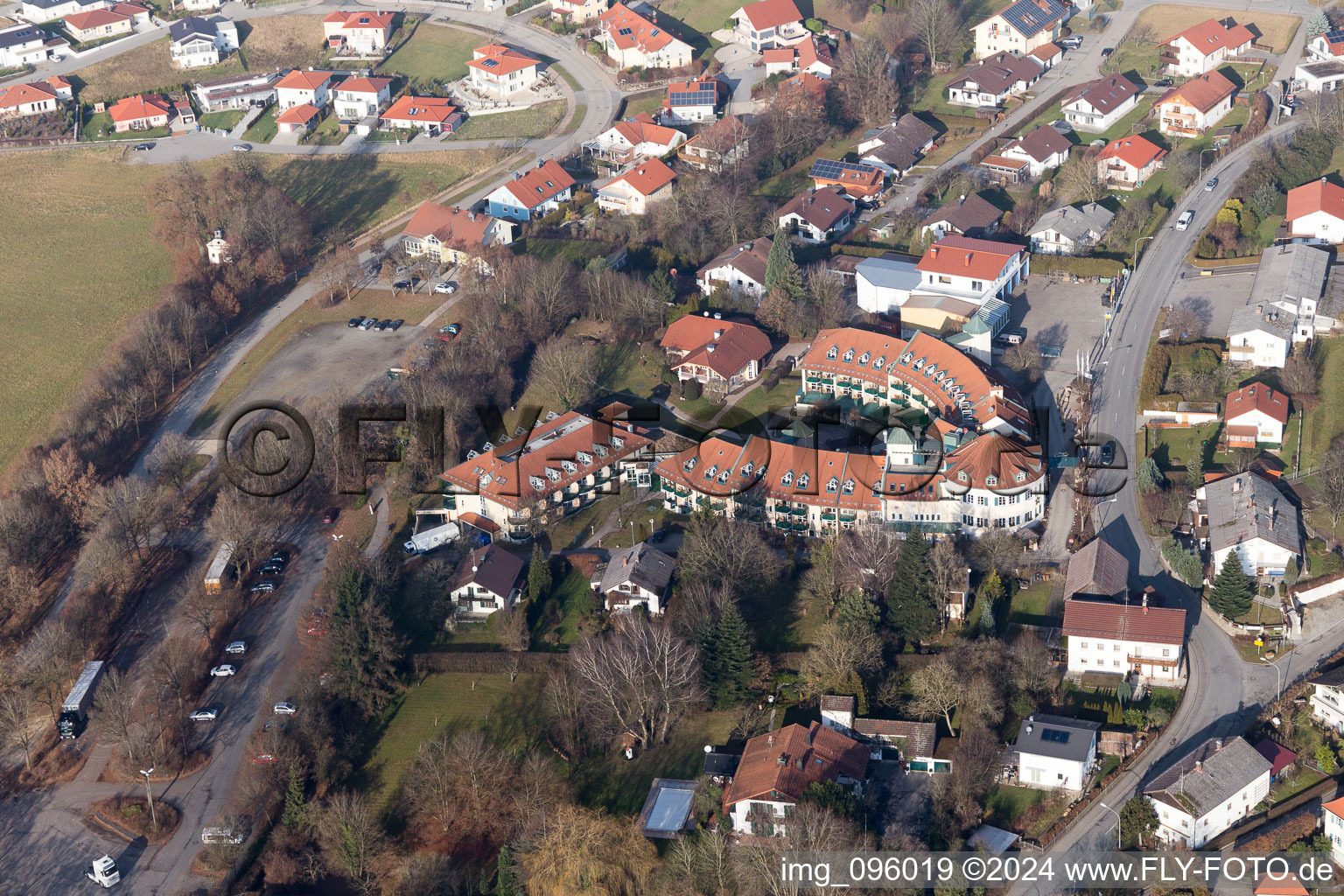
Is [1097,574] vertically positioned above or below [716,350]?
above

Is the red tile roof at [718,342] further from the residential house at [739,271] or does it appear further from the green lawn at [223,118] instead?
the green lawn at [223,118]

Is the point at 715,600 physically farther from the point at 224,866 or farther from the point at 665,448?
the point at 224,866

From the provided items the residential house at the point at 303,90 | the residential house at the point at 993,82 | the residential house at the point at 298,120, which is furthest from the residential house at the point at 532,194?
the residential house at the point at 993,82

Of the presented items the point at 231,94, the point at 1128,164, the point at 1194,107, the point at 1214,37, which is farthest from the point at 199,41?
the point at 1214,37

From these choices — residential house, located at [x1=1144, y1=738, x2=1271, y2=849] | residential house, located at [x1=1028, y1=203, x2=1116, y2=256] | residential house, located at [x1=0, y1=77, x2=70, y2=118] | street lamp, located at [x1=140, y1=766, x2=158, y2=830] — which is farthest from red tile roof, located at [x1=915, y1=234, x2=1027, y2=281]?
residential house, located at [x1=0, y1=77, x2=70, y2=118]

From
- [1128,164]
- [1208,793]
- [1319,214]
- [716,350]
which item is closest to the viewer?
[1208,793]

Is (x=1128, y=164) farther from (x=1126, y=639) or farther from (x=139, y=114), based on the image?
(x=139, y=114)
